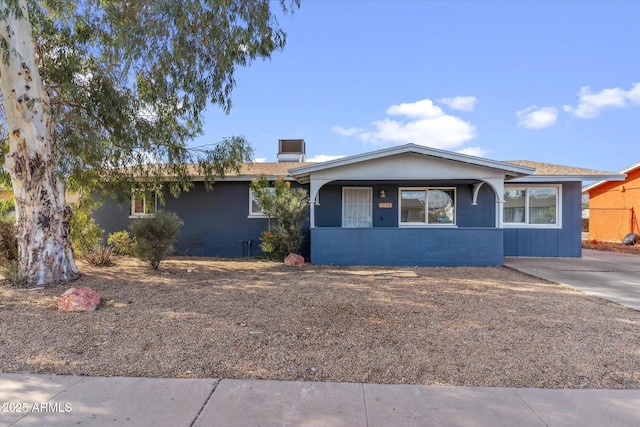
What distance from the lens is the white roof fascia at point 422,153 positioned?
9.02m

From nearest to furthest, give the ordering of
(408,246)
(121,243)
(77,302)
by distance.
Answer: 1. (77,302)
2. (408,246)
3. (121,243)

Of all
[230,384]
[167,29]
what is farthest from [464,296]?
[167,29]

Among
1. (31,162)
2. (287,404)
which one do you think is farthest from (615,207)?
(31,162)

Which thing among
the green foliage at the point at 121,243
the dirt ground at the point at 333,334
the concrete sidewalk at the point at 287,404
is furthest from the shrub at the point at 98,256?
the concrete sidewalk at the point at 287,404

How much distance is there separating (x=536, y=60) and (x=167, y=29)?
11.7 metres

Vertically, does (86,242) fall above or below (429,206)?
below

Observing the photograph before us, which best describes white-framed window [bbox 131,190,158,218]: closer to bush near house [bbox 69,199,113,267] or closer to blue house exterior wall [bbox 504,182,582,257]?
bush near house [bbox 69,199,113,267]

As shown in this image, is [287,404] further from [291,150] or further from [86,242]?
[291,150]

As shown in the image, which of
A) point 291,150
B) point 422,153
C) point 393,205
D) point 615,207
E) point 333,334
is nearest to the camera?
point 333,334

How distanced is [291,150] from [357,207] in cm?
594

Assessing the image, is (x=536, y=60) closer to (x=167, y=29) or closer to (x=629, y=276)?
(x=629, y=276)

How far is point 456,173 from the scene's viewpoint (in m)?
9.48

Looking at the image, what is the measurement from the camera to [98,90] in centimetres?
737

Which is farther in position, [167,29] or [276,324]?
[167,29]
